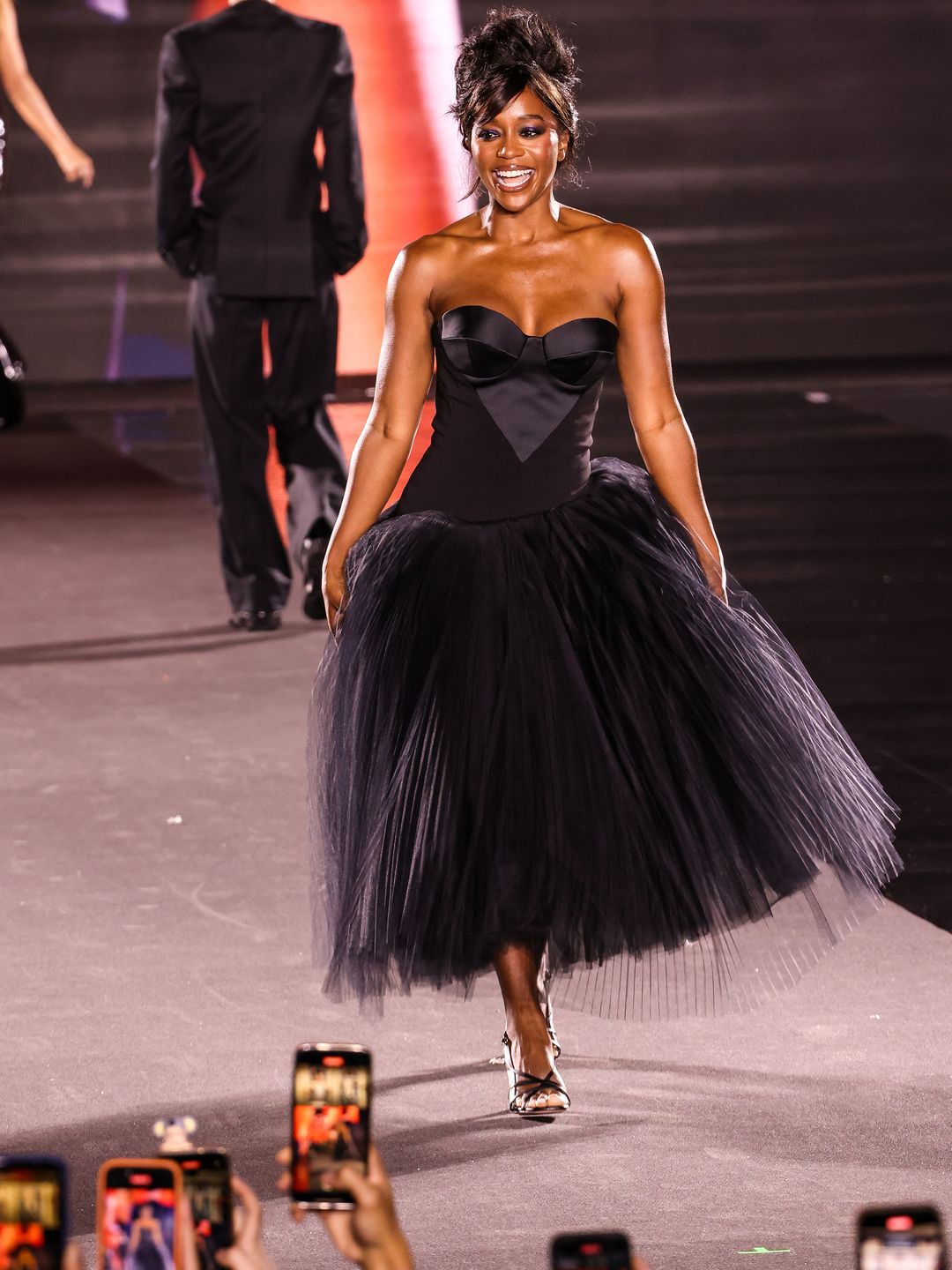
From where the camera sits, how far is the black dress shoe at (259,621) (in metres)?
7.52

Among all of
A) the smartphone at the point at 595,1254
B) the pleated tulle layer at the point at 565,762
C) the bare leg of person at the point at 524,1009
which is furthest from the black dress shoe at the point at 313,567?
the smartphone at the point at 595,1254

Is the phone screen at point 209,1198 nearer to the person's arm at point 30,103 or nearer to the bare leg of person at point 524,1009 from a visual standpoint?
the bare leg of person at point 524,1009

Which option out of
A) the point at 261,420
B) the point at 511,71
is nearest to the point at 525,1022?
the point at 511,71

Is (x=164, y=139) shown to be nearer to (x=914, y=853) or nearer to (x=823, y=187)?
(x=914, y=853)

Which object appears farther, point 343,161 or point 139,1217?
point 343,161

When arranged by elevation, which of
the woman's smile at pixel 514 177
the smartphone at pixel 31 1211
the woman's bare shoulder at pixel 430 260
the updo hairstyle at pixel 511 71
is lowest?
the smartphone at pixel 31 1211

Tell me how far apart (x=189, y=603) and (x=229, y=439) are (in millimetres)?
864

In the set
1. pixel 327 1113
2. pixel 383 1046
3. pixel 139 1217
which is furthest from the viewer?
pixel 383 1046

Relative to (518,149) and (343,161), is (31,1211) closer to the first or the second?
(518,149)

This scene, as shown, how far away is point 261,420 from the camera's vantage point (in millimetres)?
7438

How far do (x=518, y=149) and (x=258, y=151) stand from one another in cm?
371

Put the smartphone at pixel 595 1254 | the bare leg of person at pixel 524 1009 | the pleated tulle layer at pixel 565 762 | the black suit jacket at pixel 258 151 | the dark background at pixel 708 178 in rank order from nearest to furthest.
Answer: the smartphone at pixel 595 1254 < the pleated tulle layer at pixel 565 762 < the bare leg of person at pixel 524 1009 < the black suit jacket at pixel 258 151 < the dark background at pixel 708 178

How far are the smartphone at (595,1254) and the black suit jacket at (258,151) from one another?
19.1 ft

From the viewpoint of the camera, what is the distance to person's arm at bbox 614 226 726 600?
146 inches
